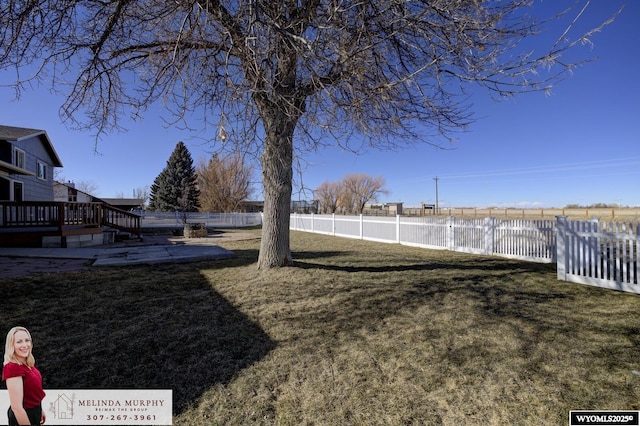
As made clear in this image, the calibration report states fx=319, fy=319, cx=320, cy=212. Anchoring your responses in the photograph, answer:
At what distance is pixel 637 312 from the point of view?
4043mm

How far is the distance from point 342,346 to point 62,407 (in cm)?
217

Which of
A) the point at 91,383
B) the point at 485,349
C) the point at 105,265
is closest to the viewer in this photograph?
the point at 91,383

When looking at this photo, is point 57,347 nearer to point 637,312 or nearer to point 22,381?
point 22,381

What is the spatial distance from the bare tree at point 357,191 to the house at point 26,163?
4352 centimetres

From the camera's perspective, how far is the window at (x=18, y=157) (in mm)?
13961

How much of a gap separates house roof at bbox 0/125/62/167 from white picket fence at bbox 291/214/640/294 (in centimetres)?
1472

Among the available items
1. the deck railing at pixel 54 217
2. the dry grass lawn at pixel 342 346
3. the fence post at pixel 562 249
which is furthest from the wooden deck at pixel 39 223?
the fence post at pixel 562 249

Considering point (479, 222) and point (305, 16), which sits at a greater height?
point (305, 16)

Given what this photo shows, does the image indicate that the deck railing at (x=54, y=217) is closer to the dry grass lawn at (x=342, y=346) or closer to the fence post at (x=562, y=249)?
the dry grass lawn at (x=342, y=346)

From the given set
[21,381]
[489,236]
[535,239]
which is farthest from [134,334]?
[489,236]

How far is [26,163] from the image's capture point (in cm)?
1525

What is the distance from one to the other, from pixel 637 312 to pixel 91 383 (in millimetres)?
5993

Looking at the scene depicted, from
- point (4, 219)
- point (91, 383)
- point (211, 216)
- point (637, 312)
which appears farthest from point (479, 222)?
point (211, 216)

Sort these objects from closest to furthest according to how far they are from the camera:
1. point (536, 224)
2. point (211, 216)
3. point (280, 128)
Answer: point (280, 128) < point (536, 224) < point (211, 216)
